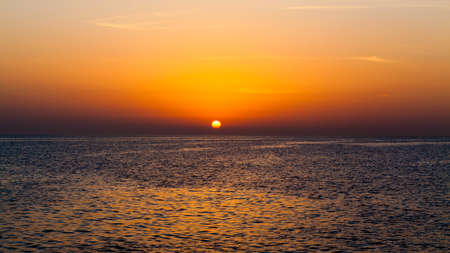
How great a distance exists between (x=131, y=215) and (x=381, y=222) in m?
15.1

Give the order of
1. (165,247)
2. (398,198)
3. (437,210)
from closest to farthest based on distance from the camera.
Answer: (165,247) → (437,210) → (398,198)

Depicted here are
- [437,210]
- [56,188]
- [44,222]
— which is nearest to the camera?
[44,222]

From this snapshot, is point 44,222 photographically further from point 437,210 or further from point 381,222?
point 437,210

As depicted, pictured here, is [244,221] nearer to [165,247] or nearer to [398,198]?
[165,247]

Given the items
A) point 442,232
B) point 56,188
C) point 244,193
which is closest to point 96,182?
point 56,188

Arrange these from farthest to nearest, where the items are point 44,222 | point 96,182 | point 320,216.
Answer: point 96,182 → point 320,216 → point 44,222

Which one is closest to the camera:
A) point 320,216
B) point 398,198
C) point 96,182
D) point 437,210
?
point 320,216

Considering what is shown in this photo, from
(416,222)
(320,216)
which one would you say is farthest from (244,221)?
(416,222)

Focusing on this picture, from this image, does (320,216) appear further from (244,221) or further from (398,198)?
(398,198)

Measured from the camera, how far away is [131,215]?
95.5 ft

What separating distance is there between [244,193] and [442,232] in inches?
714

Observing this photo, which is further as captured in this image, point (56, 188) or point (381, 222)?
point (56, 188)

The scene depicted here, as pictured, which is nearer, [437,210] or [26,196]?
[437,210]

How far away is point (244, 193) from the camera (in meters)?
39.8
